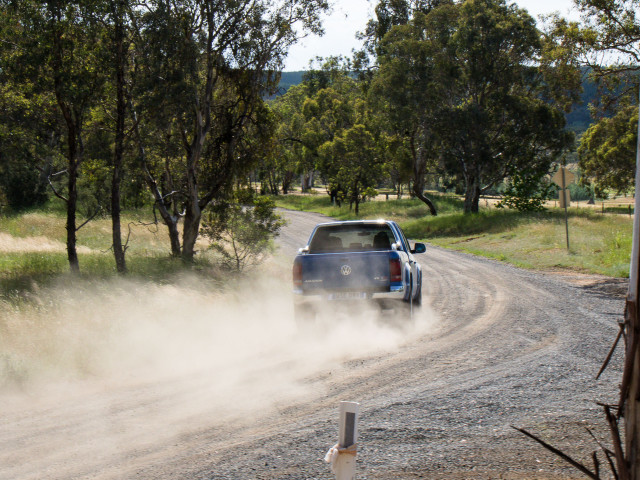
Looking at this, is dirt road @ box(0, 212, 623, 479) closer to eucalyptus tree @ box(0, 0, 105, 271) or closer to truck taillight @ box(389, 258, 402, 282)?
truck taillight @ box(389, 258, 402, 282)

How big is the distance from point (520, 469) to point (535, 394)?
6.27 ft

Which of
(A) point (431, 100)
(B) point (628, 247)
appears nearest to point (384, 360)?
(B) point (628, 247)

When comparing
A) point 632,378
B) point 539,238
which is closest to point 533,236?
point 539,238

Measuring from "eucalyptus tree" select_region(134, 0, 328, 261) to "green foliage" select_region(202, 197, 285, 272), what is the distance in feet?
2.05

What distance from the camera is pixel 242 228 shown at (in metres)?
18.3

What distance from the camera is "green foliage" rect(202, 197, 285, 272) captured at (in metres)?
18.3

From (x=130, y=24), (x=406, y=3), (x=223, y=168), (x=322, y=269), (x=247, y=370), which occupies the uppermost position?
(x=406, y=3)

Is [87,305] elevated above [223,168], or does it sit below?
below

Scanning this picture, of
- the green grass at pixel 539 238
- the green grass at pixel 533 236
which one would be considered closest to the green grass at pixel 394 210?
the green grass at pixel 533 236

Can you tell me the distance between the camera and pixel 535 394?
6.22 m

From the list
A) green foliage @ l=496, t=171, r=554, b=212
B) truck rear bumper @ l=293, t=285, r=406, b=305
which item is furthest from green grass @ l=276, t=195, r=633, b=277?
truck rear bumper @ l=293, t=285, r=406, b=305

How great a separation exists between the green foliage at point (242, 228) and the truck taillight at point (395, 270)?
30.0 ft

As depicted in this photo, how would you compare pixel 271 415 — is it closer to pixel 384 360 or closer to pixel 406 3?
pixel 384 360

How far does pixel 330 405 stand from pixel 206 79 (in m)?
13.8
